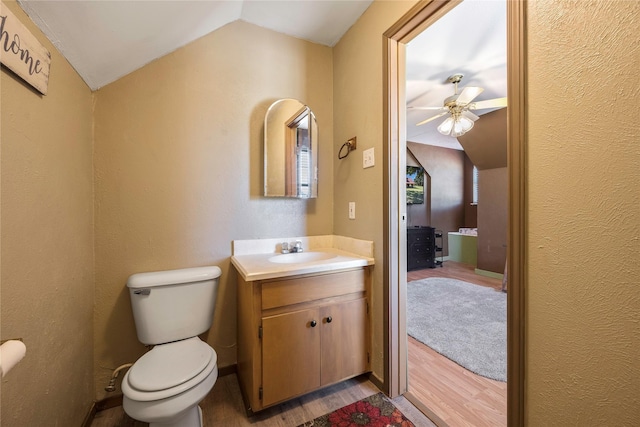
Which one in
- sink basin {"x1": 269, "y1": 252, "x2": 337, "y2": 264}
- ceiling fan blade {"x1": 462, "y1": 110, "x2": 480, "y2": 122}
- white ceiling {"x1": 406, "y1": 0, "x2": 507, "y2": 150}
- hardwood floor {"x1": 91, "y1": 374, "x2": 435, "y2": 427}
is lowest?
hardwood floor {"x1": 91, "y1": 374, "x2": 435, "y2": 427}

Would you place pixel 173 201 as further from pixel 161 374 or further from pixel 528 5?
pixel 528 5

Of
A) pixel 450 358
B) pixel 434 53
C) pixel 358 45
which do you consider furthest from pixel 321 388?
pixel 434 53

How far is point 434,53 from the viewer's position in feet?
7.03

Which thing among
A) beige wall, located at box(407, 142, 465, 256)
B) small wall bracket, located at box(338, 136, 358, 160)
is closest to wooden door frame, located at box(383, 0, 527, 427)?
small wall bracket, located at box(338, 136, 358, 160)

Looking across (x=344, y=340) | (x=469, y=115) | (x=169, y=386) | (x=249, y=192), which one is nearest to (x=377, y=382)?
(x=344, y=340)

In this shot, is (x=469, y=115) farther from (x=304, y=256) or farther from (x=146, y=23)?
(x=146, y=23)

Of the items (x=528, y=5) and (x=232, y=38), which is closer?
(x=528, y=5)

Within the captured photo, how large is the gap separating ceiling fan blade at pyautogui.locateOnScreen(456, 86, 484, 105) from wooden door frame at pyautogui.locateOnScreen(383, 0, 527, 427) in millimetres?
1254

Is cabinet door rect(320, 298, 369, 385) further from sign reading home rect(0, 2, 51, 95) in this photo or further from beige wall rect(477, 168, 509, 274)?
beige wall rect(477, 168, 509, 274)

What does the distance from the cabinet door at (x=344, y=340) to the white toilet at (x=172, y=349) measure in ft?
1.96

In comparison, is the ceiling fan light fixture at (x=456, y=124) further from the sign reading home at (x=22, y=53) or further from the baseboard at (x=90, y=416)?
the baseboard at (x=90, y=416)

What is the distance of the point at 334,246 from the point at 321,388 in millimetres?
947

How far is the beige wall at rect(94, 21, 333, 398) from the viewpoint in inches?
56.3

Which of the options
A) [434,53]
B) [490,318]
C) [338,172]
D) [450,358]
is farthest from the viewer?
[490,318]
